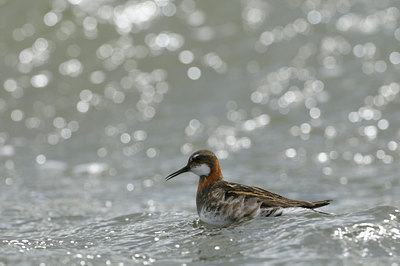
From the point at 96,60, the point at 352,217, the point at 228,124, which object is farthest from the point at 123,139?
the point at 352,217

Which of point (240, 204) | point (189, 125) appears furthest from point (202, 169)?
point (189, 125)

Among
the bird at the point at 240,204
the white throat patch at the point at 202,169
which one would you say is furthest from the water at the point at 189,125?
the white throat patch at the point at 202,169

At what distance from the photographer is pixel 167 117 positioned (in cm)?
1462

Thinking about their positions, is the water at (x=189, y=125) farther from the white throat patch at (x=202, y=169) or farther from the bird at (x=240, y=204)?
the white throat patch at (x=202, y=169)

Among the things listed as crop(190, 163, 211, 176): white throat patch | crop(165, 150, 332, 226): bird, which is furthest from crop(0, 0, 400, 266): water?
crop(190, 163, 211, 176): white throat patch

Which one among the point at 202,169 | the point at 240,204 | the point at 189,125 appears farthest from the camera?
the point at 189,125

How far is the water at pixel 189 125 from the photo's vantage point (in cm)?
773

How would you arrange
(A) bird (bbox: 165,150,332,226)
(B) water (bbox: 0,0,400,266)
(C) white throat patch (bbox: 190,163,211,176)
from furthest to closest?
(C) white throat patch (bbox: 190,163,211,176) < (A) bird (bbox: 165,150,332,226) < (B) water (bbox: 0,0,400,266)

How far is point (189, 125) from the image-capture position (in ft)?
46.7

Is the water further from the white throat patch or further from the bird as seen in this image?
the white throat patch

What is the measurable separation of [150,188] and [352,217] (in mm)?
4653

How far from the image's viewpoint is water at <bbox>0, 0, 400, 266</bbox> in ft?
25.4

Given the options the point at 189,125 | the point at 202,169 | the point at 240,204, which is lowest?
the point at 240,204

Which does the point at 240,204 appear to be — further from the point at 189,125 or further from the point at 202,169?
the point at 189,125
